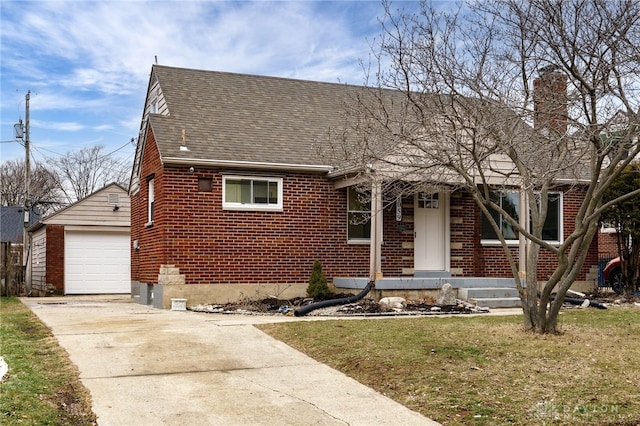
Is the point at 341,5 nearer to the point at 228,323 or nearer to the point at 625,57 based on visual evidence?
the point at 625,57

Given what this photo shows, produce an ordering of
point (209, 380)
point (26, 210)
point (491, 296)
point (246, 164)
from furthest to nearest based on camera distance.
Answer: point (26, 210) → point (246, 164) → point (491, 296) → point (209, 380)

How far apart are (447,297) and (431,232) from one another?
3.23 m

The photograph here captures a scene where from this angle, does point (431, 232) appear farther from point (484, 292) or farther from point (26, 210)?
point (26, 210)

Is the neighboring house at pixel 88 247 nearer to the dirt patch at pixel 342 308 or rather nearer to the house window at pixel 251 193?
the house window at pixel 251 193

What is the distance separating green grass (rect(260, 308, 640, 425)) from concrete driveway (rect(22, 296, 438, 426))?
36cm

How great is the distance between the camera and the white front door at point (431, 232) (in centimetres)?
1730

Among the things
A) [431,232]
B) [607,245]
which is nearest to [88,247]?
[431,232]

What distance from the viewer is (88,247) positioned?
24016 millimetres

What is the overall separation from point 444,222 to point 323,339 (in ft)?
27.4

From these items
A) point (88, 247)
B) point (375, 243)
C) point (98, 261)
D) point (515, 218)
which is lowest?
point (98, 261)

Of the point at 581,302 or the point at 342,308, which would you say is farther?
the point at 581,302

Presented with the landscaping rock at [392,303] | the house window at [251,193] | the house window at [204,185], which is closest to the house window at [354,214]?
the house window at [251,193]

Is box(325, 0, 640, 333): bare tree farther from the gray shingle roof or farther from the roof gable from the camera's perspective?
the roof gable

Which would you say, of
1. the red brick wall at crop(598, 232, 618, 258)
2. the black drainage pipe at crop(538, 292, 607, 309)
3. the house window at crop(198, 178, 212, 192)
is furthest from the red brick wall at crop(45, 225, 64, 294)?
the red brick wall at crop(598, 232, 618, 258)
